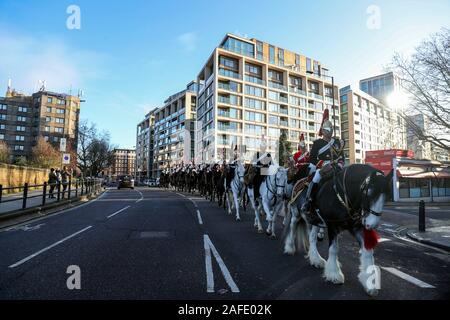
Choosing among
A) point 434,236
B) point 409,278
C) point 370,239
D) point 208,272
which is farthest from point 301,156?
point 434,236

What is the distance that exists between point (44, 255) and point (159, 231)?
3168mm

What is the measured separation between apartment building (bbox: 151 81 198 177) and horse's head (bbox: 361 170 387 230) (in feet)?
236

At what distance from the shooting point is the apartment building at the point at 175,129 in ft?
283

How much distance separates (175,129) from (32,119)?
44.8 m

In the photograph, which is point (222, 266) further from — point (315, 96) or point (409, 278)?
point (315, 96)

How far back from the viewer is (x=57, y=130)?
283 ft

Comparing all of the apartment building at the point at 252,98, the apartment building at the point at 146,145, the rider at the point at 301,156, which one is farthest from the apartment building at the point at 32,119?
the rider at the point at 301,156

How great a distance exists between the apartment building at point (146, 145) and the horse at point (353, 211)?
120675 millimetres

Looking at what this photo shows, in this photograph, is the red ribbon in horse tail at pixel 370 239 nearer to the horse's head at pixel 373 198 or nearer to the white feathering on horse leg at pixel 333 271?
the horse's head at pixel 373 198

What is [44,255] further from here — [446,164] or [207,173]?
[446,164]

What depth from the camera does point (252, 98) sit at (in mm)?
62125

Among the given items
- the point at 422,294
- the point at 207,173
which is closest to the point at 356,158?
the point at 207,173

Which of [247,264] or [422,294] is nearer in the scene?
[422,294]

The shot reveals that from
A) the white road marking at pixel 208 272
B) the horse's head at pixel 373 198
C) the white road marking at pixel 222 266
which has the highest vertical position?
the horse's head at pixel 373 198
